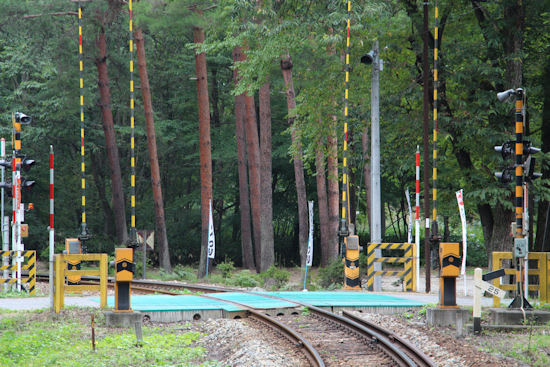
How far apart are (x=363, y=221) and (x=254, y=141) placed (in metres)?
16.6

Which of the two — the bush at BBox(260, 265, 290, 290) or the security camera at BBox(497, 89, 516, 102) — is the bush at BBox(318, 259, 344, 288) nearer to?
the bush at BBox(260, 265, 290, 290)

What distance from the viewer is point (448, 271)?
42.6 feet

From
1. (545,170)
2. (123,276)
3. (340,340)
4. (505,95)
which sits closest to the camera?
(340,340)

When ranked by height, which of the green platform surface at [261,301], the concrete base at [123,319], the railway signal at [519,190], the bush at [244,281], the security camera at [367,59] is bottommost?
the bush at [244,281]

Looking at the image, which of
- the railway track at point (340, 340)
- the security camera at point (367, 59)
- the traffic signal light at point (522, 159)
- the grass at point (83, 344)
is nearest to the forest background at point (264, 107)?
the security camera at point (367, 59)

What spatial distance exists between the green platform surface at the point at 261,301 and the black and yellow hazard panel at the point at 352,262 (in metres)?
0.56

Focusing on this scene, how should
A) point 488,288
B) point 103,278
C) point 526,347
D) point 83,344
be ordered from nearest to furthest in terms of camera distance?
point 526,347
point 83,344
point 488,288
point 103,278

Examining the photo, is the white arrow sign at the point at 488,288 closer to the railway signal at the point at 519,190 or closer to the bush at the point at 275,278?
the railway signal at the point at 519,190

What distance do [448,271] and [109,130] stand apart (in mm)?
28891

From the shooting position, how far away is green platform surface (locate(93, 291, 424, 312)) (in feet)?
48.6

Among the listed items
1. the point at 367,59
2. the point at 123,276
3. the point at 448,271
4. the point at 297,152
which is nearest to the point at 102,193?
the point at 297,152

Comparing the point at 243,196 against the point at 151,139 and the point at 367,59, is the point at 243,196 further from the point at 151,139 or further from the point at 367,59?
the point at 367,59

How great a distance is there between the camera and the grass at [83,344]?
10328 millimetres

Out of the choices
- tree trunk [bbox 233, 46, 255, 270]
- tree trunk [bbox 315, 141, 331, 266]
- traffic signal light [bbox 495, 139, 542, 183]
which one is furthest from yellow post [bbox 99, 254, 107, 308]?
tree trunk [bbox 233, 46, 255, 270]
